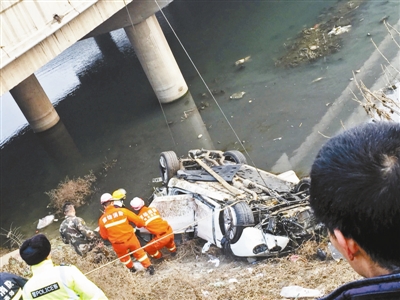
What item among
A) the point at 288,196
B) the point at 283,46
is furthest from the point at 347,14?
the point at 288,196

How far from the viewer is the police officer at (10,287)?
3.43 m

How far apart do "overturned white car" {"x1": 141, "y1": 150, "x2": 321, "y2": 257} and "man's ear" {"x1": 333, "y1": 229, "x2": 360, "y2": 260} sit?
15.8ft

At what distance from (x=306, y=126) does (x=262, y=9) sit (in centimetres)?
1375

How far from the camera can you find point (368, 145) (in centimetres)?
116

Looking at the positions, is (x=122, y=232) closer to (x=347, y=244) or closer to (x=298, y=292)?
(x=298, y=292)

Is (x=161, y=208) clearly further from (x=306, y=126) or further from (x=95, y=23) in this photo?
(x=95, y=23)

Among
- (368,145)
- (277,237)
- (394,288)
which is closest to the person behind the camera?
(394,288)

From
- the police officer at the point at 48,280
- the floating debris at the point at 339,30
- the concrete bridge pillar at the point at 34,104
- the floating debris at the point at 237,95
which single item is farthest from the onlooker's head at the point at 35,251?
the floating debris at the point at 339,30

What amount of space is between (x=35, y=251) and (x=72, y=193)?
904cm

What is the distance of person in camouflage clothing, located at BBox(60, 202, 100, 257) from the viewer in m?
7.18

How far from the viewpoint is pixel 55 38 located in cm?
1080

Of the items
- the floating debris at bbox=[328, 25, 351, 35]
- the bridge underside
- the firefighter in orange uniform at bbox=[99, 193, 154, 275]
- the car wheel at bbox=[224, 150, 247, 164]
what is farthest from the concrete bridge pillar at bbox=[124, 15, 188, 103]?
the firefighter in orange uniform at bbox=[99, 193, 154, 275]

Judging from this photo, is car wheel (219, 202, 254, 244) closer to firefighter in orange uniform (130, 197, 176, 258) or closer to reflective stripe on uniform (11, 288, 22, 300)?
firefighter in orange uniform (130, 197, 176, 258)

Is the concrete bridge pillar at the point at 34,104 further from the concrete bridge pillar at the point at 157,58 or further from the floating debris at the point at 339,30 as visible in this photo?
the floating debris at the point at 339,30
